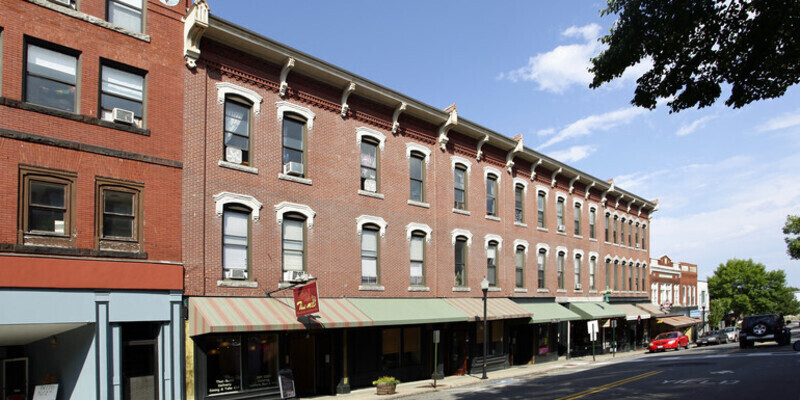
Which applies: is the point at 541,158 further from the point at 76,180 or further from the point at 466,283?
the point at 76,180

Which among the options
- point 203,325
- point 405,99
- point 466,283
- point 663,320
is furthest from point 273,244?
point 663,320

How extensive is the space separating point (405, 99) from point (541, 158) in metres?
11.9

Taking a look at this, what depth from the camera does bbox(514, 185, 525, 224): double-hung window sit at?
104 ft

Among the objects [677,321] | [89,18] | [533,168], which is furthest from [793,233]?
[89,18]

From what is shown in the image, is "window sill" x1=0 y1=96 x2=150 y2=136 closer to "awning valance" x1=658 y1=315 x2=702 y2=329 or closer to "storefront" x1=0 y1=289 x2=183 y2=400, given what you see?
"storefront" x1=0 y1=289 x2=183 y2=400

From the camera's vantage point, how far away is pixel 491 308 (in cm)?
2692

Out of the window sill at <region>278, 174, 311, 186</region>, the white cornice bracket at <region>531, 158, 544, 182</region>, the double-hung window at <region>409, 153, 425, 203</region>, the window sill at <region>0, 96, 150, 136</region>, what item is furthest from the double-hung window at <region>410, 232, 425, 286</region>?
the window sill at <region>0, 96, 150, 136</region>

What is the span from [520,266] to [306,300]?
659 inches

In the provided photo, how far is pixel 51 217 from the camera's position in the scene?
46.2 ft

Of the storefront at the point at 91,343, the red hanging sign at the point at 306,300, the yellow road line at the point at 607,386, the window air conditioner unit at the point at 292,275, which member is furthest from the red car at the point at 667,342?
the storefront at the point at 91,343

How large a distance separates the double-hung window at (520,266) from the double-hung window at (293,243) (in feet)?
48.4

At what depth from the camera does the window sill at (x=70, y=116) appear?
534 inches

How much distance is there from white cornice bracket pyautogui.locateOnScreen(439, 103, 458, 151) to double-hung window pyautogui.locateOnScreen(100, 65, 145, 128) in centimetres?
1337

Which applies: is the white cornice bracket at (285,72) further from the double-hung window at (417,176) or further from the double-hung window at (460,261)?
the double-hung window at (460,261)
